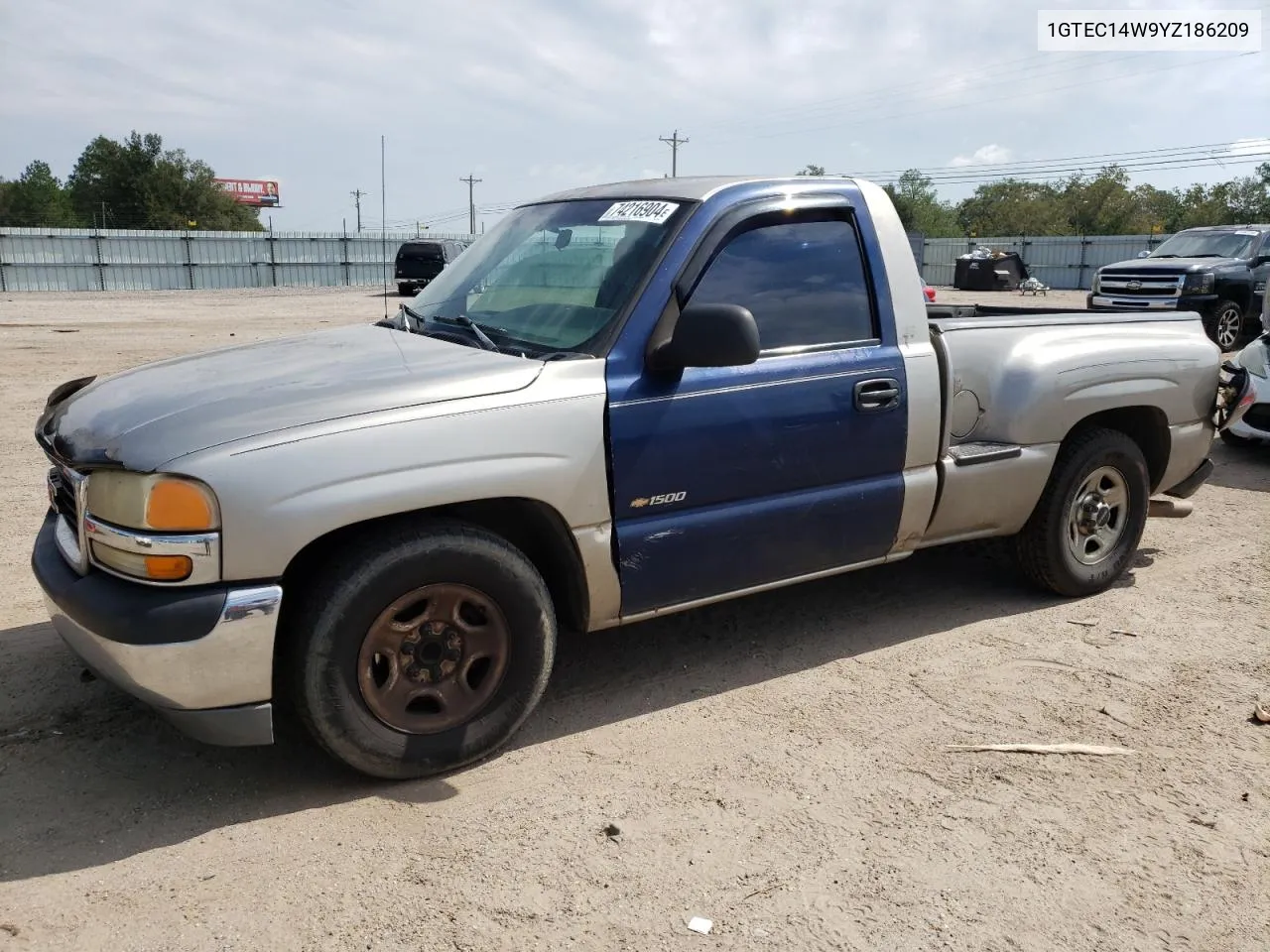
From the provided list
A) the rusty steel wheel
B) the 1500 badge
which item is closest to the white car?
the 1500 badge

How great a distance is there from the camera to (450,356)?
354cm

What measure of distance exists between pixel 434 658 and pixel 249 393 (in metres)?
0.99

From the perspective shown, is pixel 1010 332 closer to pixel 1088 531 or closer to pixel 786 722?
pixel 1088 531

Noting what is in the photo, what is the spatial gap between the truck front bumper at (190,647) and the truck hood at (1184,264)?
16241mm

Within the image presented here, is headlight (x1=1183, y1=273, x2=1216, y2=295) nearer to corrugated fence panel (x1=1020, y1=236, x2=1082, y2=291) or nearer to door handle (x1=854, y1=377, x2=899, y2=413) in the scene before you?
door handle (x1=854, y1=377, x2=899, y2=413)

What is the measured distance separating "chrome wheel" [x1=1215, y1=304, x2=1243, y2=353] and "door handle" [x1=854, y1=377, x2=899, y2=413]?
46.7 feet

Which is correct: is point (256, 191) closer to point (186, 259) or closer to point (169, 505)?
point (186, 259)

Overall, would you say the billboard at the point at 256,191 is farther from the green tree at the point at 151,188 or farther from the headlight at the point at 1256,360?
the headlight at the point at 1256,360

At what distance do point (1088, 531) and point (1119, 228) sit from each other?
8527 centimetres

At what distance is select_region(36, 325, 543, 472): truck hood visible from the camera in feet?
9.66

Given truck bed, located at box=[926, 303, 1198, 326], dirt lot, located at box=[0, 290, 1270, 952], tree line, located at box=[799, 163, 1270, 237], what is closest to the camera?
dirt lot, located at box=[0, 290, 1270, 952]

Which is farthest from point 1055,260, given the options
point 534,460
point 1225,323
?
point 534,460

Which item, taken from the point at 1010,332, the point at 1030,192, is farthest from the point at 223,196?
the point at 1010,332

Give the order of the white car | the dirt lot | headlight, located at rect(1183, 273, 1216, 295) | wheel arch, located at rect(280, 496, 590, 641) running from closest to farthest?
the dirt lot → wheel arch, located at rect(280, 496, 590, 641) → the white car → headlight, located at rect(1183, 273, 1216, 295)
